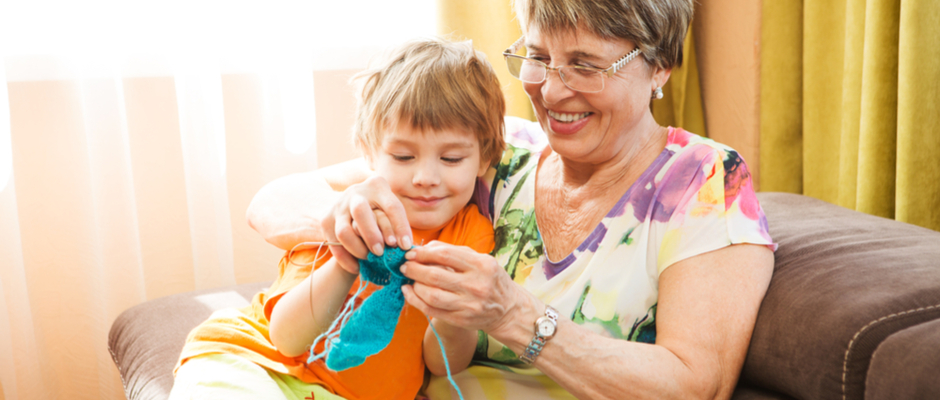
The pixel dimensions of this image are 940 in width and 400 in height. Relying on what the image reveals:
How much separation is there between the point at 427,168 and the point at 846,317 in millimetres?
685

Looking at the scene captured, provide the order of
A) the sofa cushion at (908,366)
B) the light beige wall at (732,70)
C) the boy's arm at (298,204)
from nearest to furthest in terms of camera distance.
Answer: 1. the sofa cushion at (908,366)
2. the boy's arm at (298,204)
3. the light beige wall at (732,70)

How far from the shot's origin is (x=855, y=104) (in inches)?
70.9

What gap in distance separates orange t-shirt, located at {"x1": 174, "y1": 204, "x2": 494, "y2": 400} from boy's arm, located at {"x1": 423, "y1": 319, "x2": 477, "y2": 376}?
0.08ft

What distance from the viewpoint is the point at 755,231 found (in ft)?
3.48

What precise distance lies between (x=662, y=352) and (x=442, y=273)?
36cm

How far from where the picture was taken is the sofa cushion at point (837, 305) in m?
0.93

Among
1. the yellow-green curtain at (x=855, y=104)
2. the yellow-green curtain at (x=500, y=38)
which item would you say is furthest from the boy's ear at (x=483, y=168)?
the yellow-green curtain at (x=855, y=104)

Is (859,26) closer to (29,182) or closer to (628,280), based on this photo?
(628,280)

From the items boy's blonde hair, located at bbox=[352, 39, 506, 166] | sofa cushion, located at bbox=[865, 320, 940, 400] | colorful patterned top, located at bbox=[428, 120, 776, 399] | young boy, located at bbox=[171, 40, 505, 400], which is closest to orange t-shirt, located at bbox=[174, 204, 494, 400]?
young boy, located at bbox=[171, 40, 505, 400]

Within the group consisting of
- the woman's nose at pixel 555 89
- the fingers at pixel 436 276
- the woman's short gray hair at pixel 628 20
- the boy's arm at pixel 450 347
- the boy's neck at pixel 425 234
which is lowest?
the boy's arm at pixel 450 347

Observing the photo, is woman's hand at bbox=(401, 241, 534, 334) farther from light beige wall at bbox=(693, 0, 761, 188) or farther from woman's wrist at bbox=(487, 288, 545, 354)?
light beige wall at bbox=(693, 0, 761, 188)

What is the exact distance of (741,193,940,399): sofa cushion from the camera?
0.93 m

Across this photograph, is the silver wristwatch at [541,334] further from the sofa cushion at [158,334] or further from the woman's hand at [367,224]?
the sofa cushion at [158,334]

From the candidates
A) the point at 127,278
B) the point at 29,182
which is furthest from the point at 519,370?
the point at 29,182
